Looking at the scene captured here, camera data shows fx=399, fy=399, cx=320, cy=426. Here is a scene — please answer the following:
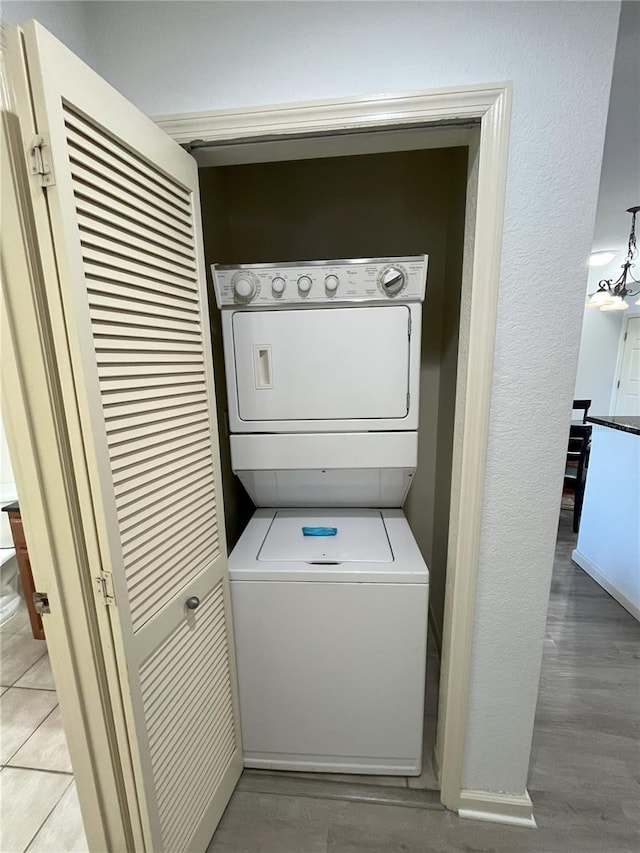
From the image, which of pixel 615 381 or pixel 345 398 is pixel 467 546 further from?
pixel 615 381

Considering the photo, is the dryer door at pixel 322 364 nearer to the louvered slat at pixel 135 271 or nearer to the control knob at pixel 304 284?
the control knob at pixel 304 284

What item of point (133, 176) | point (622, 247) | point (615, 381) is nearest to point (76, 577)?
point (133, 176)

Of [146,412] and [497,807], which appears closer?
[146,412]

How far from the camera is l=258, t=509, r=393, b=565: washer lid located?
4.56ft

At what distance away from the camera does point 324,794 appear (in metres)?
1.45

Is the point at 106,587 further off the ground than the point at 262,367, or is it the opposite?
the point at 262,367

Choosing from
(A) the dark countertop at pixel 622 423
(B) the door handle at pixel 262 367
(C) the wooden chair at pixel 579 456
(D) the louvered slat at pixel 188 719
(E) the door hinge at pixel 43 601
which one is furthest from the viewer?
(C) the wooden chair at pixel 579 456

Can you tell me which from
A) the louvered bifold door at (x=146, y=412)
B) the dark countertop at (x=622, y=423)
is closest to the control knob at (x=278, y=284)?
the louvered bifold door at (x=146, y=412)

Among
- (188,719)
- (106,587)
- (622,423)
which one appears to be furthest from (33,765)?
(622,423)

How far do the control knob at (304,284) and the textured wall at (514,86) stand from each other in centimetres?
46

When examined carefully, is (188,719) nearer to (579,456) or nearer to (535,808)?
(535,808)

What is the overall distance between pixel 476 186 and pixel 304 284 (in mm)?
562

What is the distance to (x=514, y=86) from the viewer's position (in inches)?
38.1

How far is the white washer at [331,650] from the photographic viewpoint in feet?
4.35
